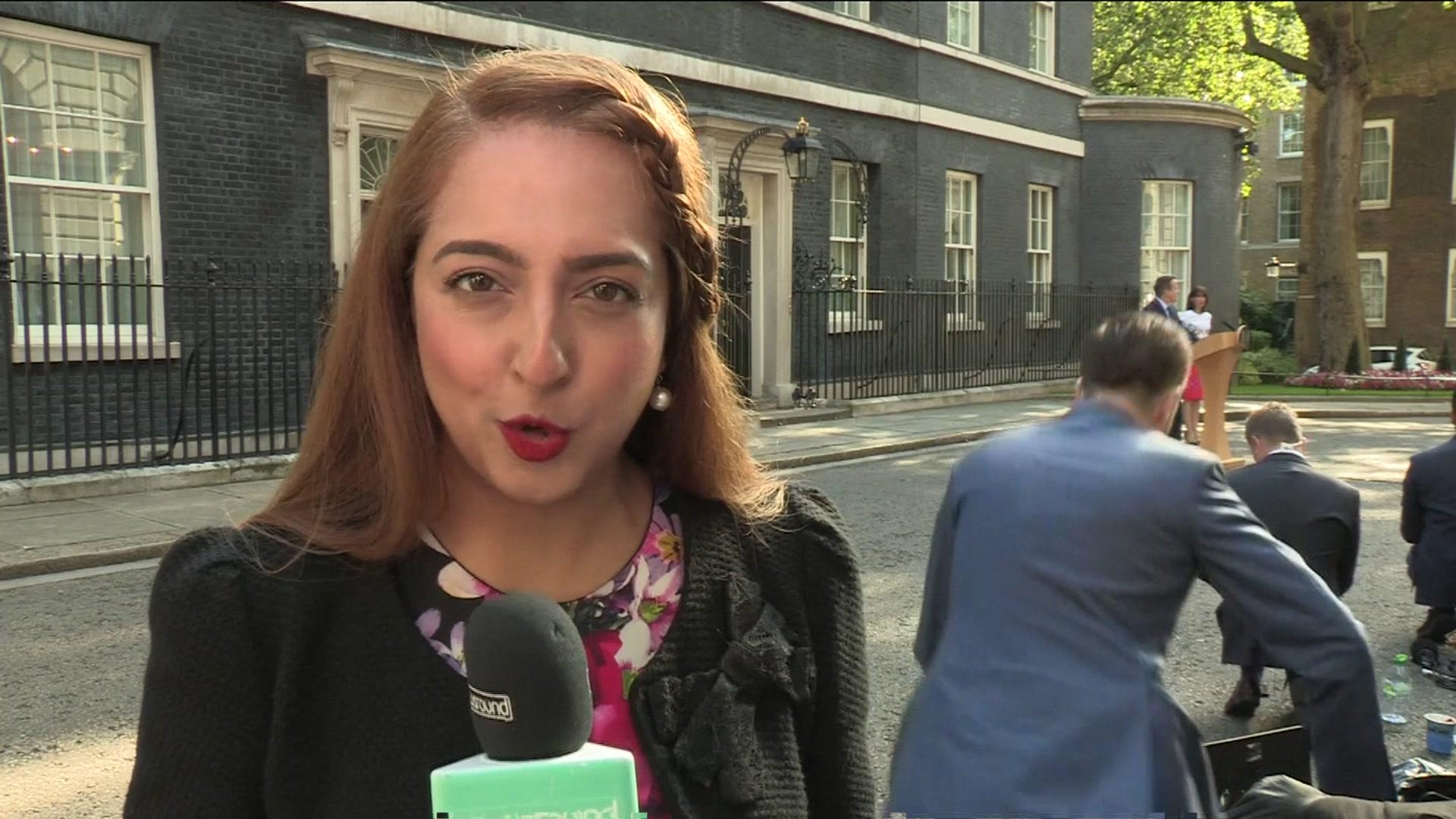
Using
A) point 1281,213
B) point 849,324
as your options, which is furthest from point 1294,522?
point 1281,213

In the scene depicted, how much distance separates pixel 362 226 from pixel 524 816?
2.56 feet

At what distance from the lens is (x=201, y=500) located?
9.17 metres

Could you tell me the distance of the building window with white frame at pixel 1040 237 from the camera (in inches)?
883

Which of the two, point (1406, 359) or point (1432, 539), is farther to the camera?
point (1406, 359)

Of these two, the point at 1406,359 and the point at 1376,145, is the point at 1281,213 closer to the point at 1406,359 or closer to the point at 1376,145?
the point at 1376,145

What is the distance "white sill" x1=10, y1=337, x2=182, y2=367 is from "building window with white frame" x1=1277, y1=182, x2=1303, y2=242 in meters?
39.6

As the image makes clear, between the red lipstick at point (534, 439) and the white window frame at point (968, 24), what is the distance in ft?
67.4

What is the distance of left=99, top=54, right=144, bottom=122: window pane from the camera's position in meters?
10.6

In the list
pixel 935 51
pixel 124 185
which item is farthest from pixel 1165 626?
pixel 935 51

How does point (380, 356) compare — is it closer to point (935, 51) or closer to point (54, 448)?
point (54, 448)

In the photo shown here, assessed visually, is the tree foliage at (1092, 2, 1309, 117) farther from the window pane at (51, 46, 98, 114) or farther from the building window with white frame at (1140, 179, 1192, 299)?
the window pane at (51, 46, 98, 114)

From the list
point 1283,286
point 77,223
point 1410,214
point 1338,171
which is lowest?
point 77,223

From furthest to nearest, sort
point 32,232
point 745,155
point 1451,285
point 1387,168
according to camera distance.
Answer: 1. point 1387,168
2. point 1451,285
3. point 745,155
4. point 32,232

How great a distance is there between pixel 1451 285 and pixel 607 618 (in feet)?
126
